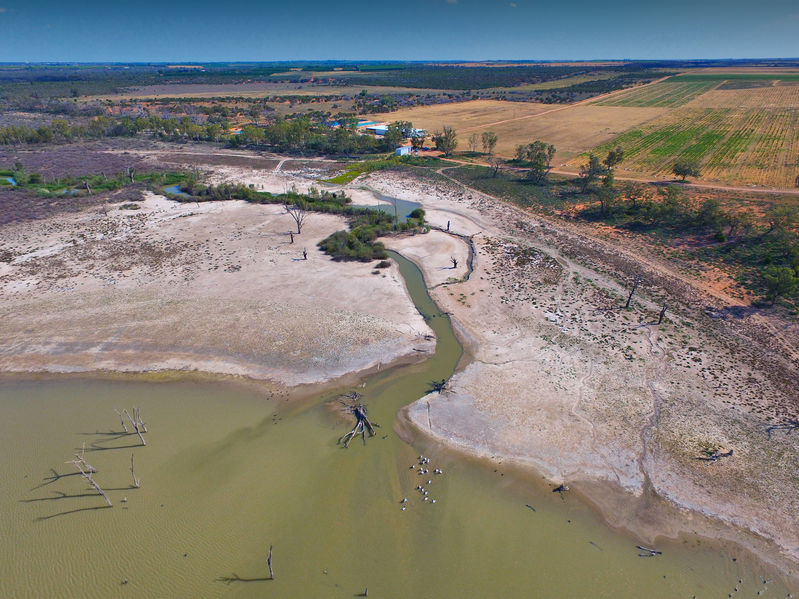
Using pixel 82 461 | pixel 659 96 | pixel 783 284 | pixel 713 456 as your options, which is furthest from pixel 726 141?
pixel 82 461

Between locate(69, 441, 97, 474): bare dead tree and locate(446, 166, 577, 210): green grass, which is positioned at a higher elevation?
locate(446, 166, 577, 210): green grass

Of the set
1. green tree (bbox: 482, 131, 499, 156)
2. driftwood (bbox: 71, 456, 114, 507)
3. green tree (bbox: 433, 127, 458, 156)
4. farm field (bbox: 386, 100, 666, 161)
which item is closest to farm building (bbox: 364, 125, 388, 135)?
farm field (bbox: 386, 100, 666, 161)

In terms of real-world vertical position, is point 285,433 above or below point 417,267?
below

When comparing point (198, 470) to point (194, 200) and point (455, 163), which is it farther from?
point (455, 163)

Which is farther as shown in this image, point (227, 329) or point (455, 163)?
point (455, 163)

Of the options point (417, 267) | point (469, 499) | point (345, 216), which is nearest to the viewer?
point (469, 499)

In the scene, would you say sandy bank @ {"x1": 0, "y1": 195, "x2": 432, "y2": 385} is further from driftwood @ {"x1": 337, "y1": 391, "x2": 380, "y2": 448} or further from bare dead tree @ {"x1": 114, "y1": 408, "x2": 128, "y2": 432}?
driftwood @ {"x1": 337, "y1": 391, "x2": 380, "y2": 448}

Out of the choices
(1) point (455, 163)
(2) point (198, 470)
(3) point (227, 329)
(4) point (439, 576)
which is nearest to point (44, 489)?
(2) point (198, 470)
